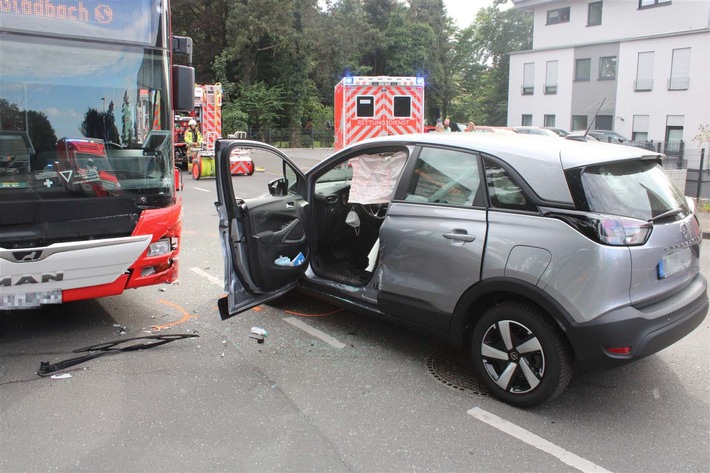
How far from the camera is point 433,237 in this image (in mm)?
4008

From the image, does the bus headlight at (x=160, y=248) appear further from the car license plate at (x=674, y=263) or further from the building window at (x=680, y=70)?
the building window at (x=680, y=70)

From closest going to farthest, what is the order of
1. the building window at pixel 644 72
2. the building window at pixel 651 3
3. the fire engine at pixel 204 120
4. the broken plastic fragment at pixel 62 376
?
the broken plastic fragment at pixel 62 376
the fire engine at pixel 204 120
the building window at pixel 644 72
the building window at pixel 651 3

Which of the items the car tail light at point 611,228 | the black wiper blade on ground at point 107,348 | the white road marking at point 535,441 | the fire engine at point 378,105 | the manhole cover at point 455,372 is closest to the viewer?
the white road marking at point 535,441

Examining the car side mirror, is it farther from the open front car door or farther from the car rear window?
the car rear window

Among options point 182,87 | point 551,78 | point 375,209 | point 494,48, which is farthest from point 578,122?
point 182,87

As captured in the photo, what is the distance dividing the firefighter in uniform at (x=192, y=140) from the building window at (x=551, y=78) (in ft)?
78.5

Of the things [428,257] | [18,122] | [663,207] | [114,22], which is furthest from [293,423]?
[114,22]

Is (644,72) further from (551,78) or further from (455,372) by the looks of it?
(455,372)

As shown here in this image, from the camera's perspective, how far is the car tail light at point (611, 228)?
3266 mm

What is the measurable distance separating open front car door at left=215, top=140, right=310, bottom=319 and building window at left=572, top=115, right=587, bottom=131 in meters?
32.7

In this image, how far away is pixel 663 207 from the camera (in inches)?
142

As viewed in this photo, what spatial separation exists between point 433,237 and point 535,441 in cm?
147

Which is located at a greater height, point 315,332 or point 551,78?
point 551,78

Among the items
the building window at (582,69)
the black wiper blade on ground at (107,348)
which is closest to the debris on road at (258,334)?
the black wiper blade on ground at (107,348)
